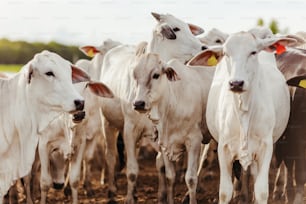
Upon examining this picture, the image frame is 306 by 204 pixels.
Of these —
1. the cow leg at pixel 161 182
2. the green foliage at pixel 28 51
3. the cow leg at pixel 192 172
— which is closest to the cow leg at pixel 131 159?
the cow leg at pixel 161 182

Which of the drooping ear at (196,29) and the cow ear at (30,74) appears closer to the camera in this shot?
the cow ear at (30,74)

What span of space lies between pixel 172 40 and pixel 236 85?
2283mm

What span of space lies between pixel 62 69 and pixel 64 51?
8037 mm

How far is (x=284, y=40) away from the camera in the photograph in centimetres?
726

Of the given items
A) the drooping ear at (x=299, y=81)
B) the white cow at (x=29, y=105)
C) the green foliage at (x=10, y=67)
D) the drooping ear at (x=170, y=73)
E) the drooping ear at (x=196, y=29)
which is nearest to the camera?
the white cow at (x=29, y=105)

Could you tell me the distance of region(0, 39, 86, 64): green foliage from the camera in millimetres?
14977

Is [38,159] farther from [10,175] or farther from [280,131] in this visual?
[280,131]

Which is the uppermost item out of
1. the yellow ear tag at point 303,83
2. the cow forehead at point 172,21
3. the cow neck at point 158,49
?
the cow forehead at point 172,21

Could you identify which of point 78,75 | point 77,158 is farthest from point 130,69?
point 78,75

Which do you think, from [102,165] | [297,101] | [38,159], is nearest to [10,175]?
[38,159]

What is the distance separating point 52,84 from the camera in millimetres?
6984

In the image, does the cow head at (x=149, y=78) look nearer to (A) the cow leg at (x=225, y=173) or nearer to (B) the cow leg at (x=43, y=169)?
(A) the cow leg at (x=225, y=173)

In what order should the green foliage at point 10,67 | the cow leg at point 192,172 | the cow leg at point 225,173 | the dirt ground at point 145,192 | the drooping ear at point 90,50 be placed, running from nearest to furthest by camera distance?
the cow leg at point 225,173 → the cow leg at point 192,172 → the dirt ground at point 145,192 → the drooping ear at point 90,50 → the green foliage at point 10,67

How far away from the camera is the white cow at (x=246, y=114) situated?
23.1 ft
